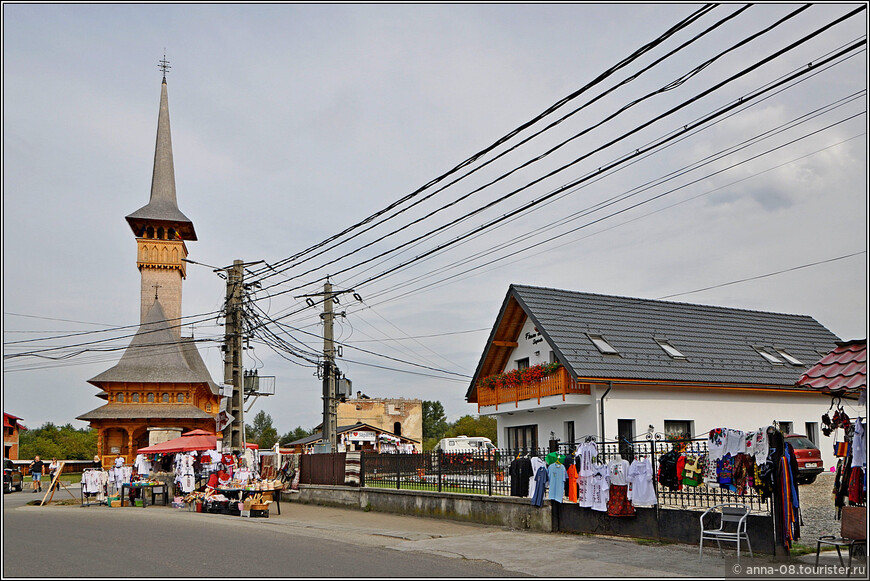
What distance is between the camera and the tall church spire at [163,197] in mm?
67188

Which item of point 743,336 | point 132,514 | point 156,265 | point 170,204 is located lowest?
point 132,514

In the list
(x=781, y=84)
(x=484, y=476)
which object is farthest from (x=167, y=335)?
(x=781, y=84)

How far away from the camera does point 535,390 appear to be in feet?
96.0

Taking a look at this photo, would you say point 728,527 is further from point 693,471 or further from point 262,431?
point 262,431

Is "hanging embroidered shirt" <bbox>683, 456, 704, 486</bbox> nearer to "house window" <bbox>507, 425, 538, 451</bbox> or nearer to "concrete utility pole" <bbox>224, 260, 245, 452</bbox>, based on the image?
"concrete utility pole" <bbox>224, 260, 245, 452</bbox>

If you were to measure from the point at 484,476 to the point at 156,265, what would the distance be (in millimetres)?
54621

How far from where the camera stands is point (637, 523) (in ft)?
46.0

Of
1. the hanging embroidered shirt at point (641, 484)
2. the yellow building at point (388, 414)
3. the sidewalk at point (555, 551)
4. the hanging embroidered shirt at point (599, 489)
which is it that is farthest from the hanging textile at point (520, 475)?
the yellow building at point (388, 414)

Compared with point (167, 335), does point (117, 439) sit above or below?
below

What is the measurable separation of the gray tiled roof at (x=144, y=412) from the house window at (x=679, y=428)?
36.4 m

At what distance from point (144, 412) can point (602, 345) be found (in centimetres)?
3722

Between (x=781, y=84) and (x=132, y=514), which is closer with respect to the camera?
(x=781, y=84)

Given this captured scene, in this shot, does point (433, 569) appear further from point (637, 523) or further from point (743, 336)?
point (743, 336)

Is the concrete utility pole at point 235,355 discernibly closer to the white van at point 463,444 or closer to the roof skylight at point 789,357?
the white van at point 463,444
